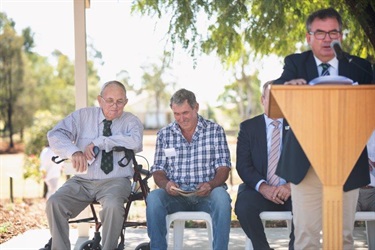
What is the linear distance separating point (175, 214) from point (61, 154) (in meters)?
0.93

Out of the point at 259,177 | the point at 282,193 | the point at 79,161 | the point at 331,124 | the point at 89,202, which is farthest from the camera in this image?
the point at 89,202

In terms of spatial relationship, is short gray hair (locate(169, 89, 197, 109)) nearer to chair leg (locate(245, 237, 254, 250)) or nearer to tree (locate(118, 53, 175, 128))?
chair leg (locate(245, 237, 254, 250))

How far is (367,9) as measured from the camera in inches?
242

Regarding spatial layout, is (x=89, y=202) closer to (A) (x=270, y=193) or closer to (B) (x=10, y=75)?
(A) (x=270, y=193)

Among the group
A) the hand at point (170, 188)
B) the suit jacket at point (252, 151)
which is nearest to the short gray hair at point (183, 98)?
the suit jacket at point (252, 151)

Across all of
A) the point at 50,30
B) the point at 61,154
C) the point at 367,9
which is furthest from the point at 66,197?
the point at 50,30

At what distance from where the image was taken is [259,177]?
4727 mm

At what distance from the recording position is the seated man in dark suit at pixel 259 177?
453 cm

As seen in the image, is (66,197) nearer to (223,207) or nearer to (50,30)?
(223,207)

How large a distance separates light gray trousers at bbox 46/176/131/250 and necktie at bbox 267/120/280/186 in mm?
1019

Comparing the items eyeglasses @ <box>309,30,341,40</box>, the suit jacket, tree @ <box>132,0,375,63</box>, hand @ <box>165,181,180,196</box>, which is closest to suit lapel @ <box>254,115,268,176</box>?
the suit jacket

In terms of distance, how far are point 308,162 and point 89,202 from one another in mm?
2188

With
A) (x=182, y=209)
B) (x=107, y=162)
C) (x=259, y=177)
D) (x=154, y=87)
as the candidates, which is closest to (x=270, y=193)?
(x=259, y=177)

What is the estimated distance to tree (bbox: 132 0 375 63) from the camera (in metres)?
6.43
